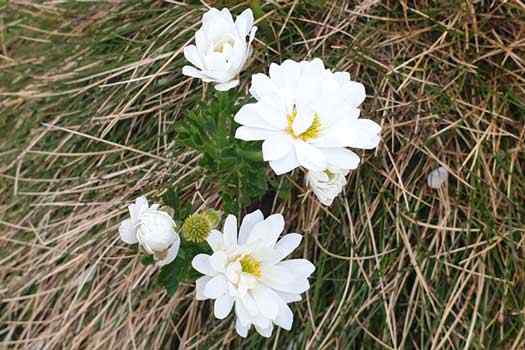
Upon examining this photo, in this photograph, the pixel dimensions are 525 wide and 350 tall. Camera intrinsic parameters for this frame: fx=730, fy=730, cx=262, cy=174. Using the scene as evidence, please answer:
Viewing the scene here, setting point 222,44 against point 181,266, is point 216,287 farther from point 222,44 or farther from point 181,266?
point 222,44

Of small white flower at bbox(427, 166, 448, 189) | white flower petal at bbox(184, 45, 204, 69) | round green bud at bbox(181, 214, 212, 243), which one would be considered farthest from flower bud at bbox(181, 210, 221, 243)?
small white flower at bbox(427, 166, 448, 189)

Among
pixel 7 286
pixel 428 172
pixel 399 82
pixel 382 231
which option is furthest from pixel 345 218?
pixel 7 286

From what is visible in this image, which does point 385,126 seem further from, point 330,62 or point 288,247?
point 288,247

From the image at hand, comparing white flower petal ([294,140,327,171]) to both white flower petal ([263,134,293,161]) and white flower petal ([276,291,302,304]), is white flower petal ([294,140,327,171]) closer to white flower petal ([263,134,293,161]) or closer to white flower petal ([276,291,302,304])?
white flower petal ([263,134,293,161])

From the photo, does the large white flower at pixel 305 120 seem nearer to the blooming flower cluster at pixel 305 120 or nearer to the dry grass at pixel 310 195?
the blooming flower cluster at pixel 305 120

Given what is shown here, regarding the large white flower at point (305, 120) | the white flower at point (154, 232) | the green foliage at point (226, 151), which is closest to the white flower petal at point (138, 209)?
the white flower at point (154, 232)

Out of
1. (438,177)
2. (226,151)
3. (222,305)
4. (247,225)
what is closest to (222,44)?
(226,151)

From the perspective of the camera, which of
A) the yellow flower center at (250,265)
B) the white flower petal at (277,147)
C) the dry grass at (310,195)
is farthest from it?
the dry grass at (310,195)
